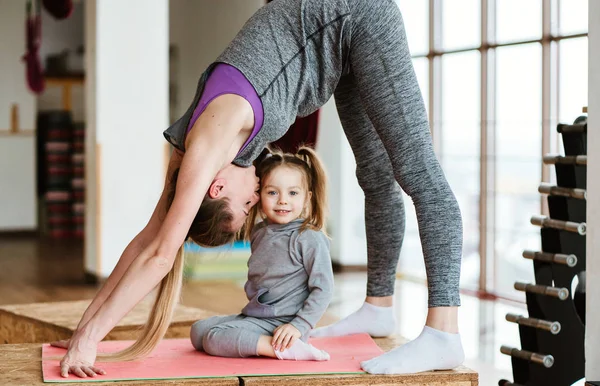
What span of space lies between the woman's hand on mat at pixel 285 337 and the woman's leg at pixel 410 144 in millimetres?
231

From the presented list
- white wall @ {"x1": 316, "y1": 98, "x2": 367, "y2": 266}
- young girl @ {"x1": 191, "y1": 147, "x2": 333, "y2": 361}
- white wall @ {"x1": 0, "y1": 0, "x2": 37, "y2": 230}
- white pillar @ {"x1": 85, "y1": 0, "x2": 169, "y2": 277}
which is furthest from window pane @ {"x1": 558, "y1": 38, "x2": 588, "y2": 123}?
white wall @ {"x1": 0, "y1": 0, "x2": 37, "y2": 230}

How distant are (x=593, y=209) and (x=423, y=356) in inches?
22.3

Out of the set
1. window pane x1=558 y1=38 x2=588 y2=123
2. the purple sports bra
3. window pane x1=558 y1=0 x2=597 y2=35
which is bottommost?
the purple sports bra

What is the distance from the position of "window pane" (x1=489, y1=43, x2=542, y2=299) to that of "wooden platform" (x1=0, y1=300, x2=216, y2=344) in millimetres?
2952

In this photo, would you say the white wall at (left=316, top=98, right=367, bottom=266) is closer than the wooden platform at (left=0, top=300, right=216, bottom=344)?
No

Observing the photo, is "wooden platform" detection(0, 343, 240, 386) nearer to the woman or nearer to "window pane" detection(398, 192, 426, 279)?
the woman

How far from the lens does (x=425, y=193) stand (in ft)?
7.68

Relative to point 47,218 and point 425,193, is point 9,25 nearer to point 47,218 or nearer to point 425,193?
point 47,218

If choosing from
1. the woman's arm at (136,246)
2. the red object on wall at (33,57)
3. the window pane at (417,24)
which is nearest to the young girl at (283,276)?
the woman's arm at (136,246)

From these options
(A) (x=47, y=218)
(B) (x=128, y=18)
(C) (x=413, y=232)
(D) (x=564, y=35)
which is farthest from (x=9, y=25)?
(D) (x=564, y=35)

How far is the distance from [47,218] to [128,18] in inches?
173

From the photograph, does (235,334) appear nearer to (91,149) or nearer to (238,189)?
(238,189)

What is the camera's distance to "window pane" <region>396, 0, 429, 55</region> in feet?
21.7

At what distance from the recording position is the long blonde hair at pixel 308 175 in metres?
2.46
